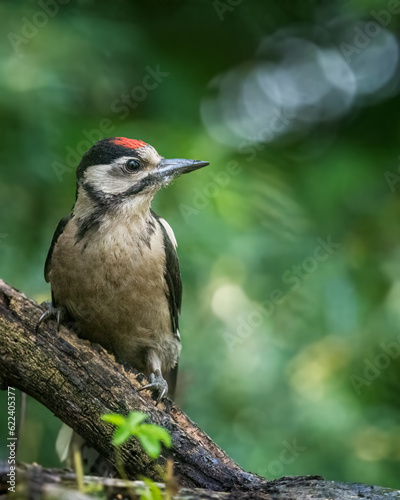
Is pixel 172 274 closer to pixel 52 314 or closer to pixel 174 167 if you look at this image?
pixel 174 167

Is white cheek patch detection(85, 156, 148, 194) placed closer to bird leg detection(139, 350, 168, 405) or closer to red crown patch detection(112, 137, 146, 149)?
red crown patch detection(112, 137, 146, 149)

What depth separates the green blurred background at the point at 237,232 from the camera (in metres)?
5.09

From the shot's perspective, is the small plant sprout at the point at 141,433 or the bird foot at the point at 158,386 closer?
the small plant sprout at the point at 141,433

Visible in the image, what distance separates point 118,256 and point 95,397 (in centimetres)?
104

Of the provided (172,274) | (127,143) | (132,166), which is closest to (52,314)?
(172,274)

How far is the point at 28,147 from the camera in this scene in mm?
5023

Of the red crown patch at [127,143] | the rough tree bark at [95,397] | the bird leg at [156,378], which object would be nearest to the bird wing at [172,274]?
the bird leg at [156,378]

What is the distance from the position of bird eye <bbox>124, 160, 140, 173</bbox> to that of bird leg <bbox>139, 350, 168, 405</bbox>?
134cm

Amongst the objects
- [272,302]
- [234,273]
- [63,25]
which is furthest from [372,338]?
[63,25]

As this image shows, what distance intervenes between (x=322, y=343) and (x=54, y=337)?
102 inches

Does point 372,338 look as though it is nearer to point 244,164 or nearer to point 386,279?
point 386,279

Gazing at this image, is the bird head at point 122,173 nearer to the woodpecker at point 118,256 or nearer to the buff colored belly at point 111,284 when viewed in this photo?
the woodpecker at point 118,256

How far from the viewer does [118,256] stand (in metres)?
4.34

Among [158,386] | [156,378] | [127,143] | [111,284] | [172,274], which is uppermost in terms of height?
[127,143]
